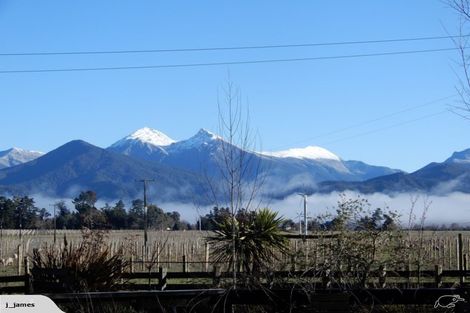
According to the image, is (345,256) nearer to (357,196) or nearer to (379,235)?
(379,235)

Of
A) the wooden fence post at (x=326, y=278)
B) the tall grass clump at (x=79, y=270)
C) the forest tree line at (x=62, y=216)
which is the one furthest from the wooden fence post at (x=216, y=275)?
the forest tree line at (x=62, y=216)

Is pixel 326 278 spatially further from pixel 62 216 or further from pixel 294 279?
pixel 62 216

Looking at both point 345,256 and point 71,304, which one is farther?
point 345,256

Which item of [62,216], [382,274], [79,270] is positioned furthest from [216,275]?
[62,216]

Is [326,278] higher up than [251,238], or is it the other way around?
[251,238]

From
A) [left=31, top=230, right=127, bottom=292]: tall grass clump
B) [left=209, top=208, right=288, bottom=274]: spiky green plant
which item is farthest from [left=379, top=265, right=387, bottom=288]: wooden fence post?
[left=31, top=230, right=127, bottom=292]: tall grass clump

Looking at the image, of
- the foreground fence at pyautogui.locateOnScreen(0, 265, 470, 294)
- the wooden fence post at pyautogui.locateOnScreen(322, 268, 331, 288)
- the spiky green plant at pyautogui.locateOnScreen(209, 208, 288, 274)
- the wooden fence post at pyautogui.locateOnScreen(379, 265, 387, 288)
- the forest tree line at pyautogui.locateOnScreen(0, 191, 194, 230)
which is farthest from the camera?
the forest tree line at pyautogui.locateOnScreen(0, 191, 194, 230)

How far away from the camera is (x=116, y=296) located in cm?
992

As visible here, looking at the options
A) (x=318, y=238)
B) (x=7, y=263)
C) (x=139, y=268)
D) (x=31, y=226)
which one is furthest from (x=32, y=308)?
(x=31, y=226)

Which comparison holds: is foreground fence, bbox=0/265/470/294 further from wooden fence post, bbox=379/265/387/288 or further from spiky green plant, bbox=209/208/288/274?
spiky green plant, bbox=209/208/288/274

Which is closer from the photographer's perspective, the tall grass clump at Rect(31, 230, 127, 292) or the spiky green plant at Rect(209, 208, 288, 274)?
the tall grass clump at Rect(31, 230, 127, 292)

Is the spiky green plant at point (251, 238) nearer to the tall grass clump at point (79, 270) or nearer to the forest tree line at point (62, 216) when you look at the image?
the tall grass clump at point (79, 270)

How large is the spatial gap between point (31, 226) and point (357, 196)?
8505 cm

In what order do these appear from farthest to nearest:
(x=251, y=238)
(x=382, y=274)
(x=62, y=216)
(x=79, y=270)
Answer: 1. (x=62, y=216)
2. (x=251, y=238)
3. (x=79, y=270)
4. (x=382, y=274)
